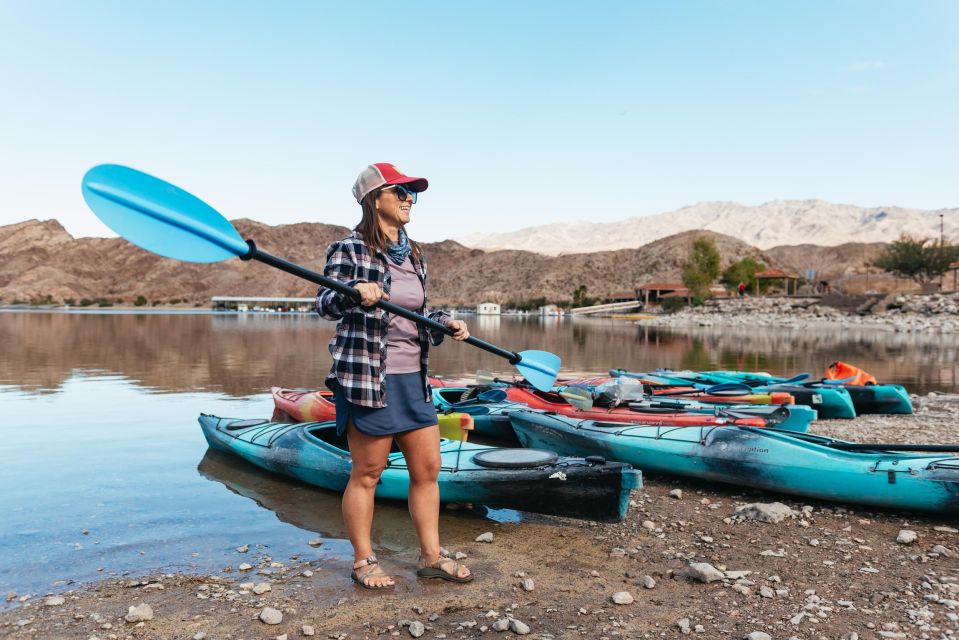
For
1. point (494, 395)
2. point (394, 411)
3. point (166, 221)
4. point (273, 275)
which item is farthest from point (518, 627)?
point (273, 275)

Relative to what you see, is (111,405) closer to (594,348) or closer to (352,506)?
(352,506)

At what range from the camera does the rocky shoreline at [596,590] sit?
13.3 feet

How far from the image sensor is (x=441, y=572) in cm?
475

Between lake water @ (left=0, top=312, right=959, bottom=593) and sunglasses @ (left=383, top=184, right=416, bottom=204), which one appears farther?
lake water @ (left=0, top=312, right=959, bottom=593)

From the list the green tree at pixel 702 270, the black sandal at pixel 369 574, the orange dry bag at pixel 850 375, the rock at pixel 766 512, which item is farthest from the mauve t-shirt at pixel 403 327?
the green tree at pixel 702 270

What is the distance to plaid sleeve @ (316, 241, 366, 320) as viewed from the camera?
13.5 ft

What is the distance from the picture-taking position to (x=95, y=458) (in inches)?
376

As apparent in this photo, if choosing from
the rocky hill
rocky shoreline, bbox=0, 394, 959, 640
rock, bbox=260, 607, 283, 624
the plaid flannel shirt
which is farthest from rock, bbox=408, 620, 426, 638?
the rocky hill

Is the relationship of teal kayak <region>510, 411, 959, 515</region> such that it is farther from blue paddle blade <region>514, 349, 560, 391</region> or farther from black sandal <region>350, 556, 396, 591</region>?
black sandal <region>350, 556, 396, 591</region>

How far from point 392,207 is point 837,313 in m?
71.7

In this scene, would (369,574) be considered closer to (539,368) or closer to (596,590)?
(596,590)

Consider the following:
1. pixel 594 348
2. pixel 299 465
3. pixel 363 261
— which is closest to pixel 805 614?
pixel 363 261

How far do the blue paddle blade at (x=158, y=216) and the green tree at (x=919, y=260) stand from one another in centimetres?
8905

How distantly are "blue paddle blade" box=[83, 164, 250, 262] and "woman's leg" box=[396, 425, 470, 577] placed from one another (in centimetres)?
159
